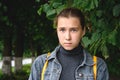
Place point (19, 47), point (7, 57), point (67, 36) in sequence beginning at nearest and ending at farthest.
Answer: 1. point (67, 36)
2. point (7, 57)
3. point (19, 47)

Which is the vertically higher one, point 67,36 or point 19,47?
point 67,36

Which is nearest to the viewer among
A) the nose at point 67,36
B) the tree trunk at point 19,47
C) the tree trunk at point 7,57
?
the nose at point 67,36

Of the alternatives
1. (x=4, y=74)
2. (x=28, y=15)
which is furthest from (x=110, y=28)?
(x=4, y=74)

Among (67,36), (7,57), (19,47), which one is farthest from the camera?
(19,47)

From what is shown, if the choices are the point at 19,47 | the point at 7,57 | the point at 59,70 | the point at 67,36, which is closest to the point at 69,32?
the point at 67,36

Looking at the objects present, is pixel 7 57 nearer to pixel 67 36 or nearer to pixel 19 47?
pixel 19 47

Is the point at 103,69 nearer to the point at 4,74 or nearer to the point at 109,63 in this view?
the point at 109,63

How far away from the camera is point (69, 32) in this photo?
2748 mm

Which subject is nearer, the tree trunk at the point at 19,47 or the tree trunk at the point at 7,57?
the tree trunk at the point at 19,47

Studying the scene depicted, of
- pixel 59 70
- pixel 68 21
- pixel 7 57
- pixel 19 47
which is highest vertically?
pixel 68 21

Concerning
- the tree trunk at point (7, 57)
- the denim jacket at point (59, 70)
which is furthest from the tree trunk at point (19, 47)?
the denim jacket at point (59, 70)

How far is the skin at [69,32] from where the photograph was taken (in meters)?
2.74

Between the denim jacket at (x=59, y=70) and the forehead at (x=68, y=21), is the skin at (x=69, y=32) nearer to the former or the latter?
the forehead at (x=68, y=21)

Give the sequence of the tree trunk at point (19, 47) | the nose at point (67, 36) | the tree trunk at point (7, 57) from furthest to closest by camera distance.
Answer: the tree trunk at point (7, 57) → the tree trunk at point (19, 47) → the nose at point (67, 36)
